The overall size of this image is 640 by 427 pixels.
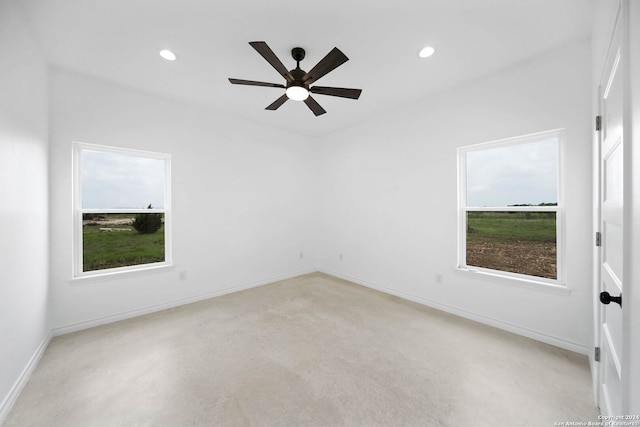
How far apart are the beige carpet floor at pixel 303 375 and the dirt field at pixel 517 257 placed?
0.71 m

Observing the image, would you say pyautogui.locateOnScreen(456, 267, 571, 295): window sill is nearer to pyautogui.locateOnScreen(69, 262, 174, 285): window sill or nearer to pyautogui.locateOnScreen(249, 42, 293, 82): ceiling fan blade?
pyautogui.locateOnScreen(249, 42, 293, 82): ceiling fan blade

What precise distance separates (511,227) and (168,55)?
161 inches

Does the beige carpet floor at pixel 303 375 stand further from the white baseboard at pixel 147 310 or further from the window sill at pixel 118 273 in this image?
the window sill at pixel 118 273

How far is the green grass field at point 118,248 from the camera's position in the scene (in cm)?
292

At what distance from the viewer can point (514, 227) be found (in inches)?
111

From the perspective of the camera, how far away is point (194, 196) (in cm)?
358

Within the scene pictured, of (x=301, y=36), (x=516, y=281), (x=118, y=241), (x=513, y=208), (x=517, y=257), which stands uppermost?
(x=301, y=36)

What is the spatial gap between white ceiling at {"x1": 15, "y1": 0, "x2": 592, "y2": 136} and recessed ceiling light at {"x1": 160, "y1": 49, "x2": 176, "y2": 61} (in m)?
0.07

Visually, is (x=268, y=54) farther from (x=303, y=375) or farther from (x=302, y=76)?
(x=303, y=375)

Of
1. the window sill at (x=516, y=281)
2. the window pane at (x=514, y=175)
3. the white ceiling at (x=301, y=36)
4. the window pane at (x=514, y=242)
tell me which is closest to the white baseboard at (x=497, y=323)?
the window sill at (x=516, y=281)

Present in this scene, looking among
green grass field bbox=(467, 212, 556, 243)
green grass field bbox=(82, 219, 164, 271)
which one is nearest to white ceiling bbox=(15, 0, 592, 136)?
green grass field bbox=(467, 212, 556, 243)

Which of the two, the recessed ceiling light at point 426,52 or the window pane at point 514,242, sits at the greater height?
the recessed ceiling light at point 426,52

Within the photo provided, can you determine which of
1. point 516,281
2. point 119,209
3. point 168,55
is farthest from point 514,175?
point 119,209

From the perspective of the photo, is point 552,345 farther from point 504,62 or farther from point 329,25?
point 329,25
